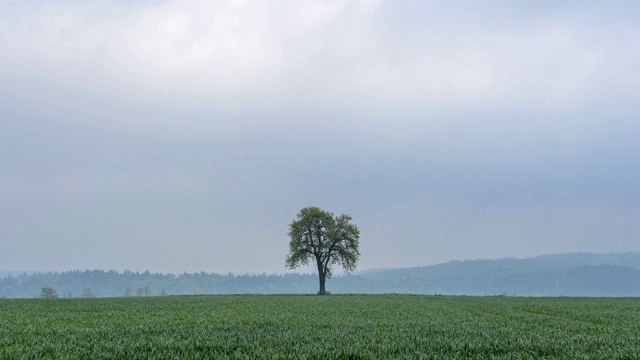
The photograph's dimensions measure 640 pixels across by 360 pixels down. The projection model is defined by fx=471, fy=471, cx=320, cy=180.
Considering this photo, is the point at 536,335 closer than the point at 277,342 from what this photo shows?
No

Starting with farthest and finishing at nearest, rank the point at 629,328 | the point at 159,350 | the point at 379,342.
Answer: the point at 629,328, the point at 379,342, the point at 159,350

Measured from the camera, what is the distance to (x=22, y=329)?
21250 millimetres

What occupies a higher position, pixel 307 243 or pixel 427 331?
pixel 307 243

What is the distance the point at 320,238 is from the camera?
8619cm

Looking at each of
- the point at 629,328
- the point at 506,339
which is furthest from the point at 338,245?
the point at 506,339

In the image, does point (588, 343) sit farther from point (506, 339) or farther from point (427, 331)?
point (427, 331)

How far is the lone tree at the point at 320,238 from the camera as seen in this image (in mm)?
85188

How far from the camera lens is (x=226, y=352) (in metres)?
14.5

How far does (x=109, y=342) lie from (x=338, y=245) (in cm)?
7024

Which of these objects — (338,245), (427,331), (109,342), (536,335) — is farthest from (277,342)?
(338,245)

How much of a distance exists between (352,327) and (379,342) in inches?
237

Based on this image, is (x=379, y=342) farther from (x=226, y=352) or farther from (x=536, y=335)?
(x=536, y=335)

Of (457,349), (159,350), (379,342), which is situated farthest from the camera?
(379,342)

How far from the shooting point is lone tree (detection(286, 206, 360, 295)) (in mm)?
85188
